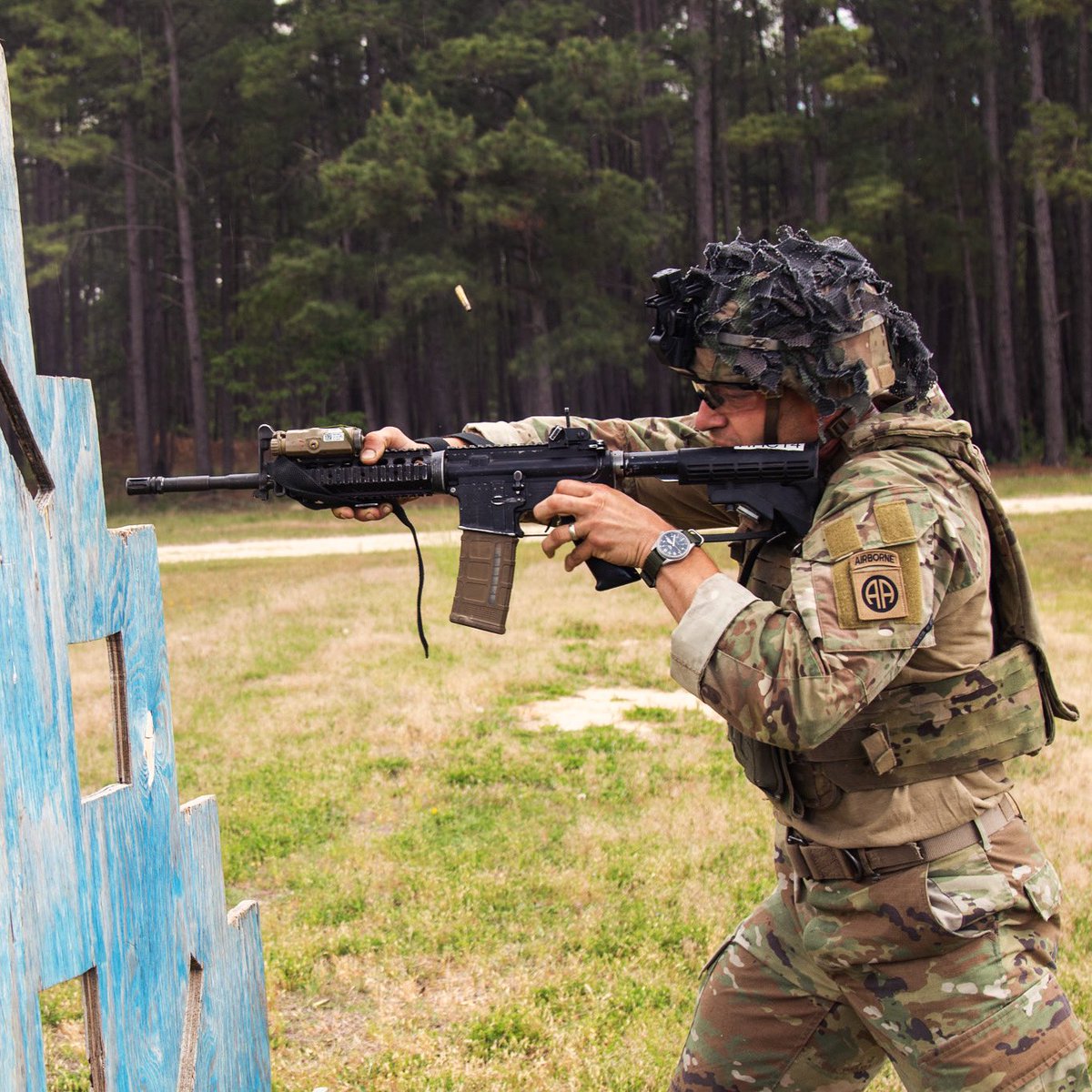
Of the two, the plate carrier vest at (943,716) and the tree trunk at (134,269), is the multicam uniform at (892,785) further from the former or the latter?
the tree trunk at (134,269)

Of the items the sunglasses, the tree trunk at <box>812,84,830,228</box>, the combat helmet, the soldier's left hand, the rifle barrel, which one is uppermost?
the tree trunk at <box>812,84,830,228</box>

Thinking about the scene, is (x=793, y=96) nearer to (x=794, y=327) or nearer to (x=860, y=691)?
(x=794, y=327)

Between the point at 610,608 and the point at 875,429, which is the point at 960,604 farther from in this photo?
the point at 610,608

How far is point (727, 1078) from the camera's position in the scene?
2.82 meters

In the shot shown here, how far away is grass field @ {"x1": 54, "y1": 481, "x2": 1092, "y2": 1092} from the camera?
4059mm

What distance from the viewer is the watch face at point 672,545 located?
257 centimetres

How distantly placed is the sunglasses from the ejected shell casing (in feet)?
2.84

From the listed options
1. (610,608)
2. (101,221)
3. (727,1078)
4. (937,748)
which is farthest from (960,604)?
(101,221)

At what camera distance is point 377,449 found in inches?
121

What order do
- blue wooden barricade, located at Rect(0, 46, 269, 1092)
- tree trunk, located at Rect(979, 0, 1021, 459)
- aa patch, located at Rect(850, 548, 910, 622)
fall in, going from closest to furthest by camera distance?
blue wooden barricade, located at Rect(0, 46, 269, 1092), aa patch, located at Rect(850, 548, 910, 622), tree trunk, located at Rect(979, 0, 1021, 459)

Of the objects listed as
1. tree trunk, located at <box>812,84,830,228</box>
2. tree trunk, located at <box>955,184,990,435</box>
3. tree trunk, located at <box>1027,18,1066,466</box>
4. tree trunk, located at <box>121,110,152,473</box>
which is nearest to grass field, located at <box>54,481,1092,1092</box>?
tree trunk, located at <box>1027,18,1066,466</box>

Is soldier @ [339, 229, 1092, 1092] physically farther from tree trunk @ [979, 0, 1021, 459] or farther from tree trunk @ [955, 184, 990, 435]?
tree trunk @ [955, 184, 990, 435]

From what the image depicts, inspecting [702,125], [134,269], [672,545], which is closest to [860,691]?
[672,545]

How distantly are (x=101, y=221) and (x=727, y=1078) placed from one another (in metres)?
43.9
